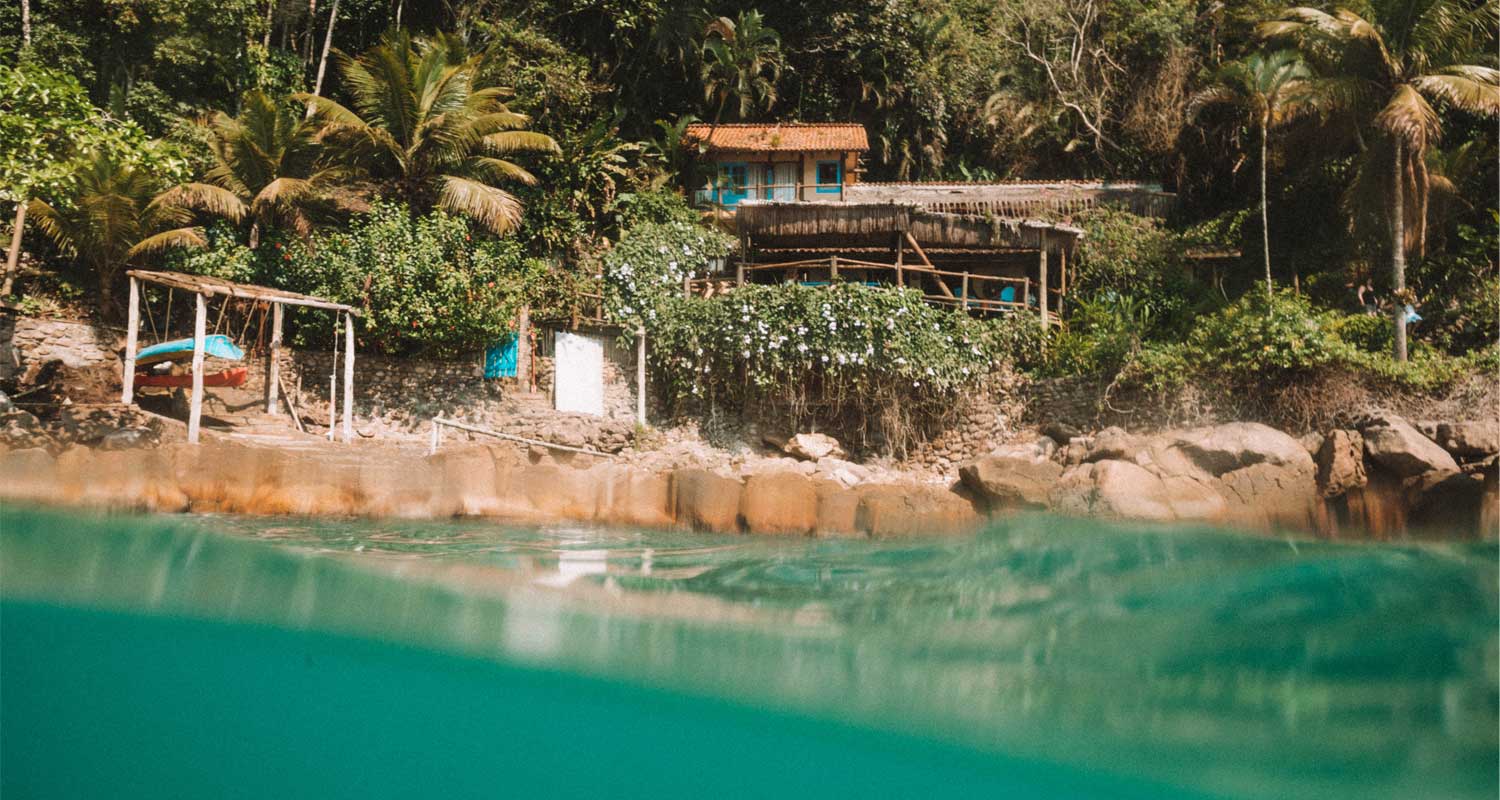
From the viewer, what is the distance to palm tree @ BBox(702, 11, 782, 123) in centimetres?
2773

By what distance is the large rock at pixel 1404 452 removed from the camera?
12922 mm

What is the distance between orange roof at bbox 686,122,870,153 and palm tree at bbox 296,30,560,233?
6740 millimetres

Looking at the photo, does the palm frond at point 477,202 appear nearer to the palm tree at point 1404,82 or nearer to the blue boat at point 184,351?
the blue boat at point 184,351

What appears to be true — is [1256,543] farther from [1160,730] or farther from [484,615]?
[484,615]

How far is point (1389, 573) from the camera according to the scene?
9.52 meters

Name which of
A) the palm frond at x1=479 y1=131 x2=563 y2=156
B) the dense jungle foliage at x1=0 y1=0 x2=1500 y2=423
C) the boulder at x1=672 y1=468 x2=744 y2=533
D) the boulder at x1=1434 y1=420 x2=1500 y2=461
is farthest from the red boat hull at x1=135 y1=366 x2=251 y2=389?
the boulder at x1=1434 y1=420 x2=1500 y2=461

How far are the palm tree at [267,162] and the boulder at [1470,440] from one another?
19835 millimetres

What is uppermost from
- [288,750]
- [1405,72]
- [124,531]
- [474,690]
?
[1405,72]

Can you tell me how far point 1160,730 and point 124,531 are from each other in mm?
10532

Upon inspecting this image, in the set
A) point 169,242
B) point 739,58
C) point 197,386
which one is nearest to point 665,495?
point 197,386

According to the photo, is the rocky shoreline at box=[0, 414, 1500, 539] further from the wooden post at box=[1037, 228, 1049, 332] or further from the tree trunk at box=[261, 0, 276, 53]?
the tree trunk at box=[261, 0, 276, 53]

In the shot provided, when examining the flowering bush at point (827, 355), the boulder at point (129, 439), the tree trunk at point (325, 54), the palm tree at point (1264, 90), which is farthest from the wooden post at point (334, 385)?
the palm tree at point (1264, 90)

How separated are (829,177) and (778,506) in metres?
19.5

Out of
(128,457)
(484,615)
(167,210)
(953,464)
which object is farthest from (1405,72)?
(167,210)
